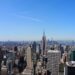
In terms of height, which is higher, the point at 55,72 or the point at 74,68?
the point at 74,68

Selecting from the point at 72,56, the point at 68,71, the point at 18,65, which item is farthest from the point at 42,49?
the point at 68,71

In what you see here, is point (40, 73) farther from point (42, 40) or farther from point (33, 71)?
point (42, 40)

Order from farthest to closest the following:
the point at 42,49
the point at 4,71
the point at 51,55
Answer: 1. the point at 42,49
2. the point at 51,55
3. the point at 4,71

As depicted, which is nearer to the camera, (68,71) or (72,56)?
(68,71)

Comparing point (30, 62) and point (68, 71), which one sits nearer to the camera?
point (68, 71)

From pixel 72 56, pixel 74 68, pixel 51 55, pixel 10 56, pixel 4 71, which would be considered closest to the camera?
pixel 74 68

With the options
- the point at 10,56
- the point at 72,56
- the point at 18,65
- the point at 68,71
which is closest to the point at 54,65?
the point at 72,56

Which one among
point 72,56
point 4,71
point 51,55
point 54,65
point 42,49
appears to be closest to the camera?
point 4,71

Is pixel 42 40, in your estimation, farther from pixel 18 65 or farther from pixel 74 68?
pixel 74 68

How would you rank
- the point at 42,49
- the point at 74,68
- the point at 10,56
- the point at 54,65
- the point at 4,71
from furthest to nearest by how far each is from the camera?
the point at 42,49 → the point at 10,56 → the point at 54,65 → the point at 4,71 → the point at 74,68
